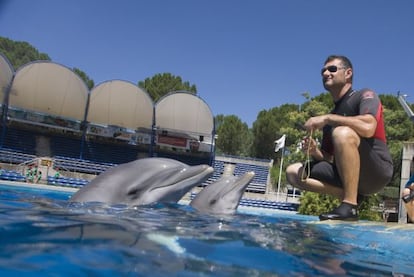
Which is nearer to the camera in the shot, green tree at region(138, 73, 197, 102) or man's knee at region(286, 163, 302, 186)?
man's knee at region(286, 163, 302, 186)

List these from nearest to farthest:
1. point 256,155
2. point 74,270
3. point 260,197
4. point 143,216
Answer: point 74,270, point 143,216, point 260,197, point 256,155

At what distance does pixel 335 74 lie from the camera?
3418 mm

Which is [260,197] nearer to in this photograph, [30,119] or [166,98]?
[166,98]

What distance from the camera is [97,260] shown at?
65.4 inches

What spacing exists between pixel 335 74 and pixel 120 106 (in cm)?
2847

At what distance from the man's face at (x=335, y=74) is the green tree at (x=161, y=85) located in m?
41.5

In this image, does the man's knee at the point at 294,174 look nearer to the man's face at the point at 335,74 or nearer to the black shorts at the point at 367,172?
the black shorts at the point at 367,172

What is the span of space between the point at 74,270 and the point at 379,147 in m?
2.57

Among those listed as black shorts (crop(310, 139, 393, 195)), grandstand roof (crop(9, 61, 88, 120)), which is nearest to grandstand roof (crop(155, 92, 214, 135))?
grandstand roof (crop(9, 61, 88, 120))

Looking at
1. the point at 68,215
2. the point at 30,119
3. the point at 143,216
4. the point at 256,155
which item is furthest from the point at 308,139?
the point at 256,155

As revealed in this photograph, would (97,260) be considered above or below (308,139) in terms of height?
below

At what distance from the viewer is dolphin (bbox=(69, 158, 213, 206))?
353 centimetres

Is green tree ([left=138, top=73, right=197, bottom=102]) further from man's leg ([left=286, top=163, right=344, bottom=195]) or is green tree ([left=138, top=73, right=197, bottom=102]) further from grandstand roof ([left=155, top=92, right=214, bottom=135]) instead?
man's leg ([left=286, top=163, right=344, bottom=195])

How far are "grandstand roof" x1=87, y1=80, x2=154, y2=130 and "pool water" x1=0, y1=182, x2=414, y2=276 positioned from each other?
28065mm
